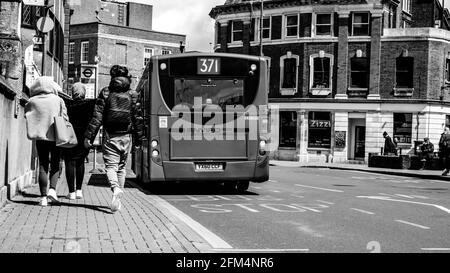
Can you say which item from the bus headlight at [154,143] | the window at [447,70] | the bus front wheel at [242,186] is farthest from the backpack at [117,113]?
the window at [447,70]

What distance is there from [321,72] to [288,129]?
4.77 metres

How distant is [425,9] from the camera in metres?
58.4

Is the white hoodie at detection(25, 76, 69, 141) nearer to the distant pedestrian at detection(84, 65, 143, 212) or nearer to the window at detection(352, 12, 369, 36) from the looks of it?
the distant pedestrian at detection(84, 65, 143, 212)

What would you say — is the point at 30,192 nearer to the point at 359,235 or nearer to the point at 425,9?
the point at 359,235

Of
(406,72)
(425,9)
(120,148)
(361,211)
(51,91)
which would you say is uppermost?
(425,9)

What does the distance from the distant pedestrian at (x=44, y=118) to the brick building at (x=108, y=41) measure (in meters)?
53.8

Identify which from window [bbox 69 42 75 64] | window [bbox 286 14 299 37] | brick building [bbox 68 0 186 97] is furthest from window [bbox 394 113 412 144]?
window [bbox 69 42 75 64]

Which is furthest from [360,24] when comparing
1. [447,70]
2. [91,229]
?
[91,229]

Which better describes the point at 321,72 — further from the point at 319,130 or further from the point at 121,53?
the point at 121,53

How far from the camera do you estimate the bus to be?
1416cm

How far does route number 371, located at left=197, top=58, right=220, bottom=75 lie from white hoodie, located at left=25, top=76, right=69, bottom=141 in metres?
4.95

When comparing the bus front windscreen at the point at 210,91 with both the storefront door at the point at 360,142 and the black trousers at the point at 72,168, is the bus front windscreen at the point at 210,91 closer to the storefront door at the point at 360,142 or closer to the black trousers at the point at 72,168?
the black trousers at the point at 72,168
